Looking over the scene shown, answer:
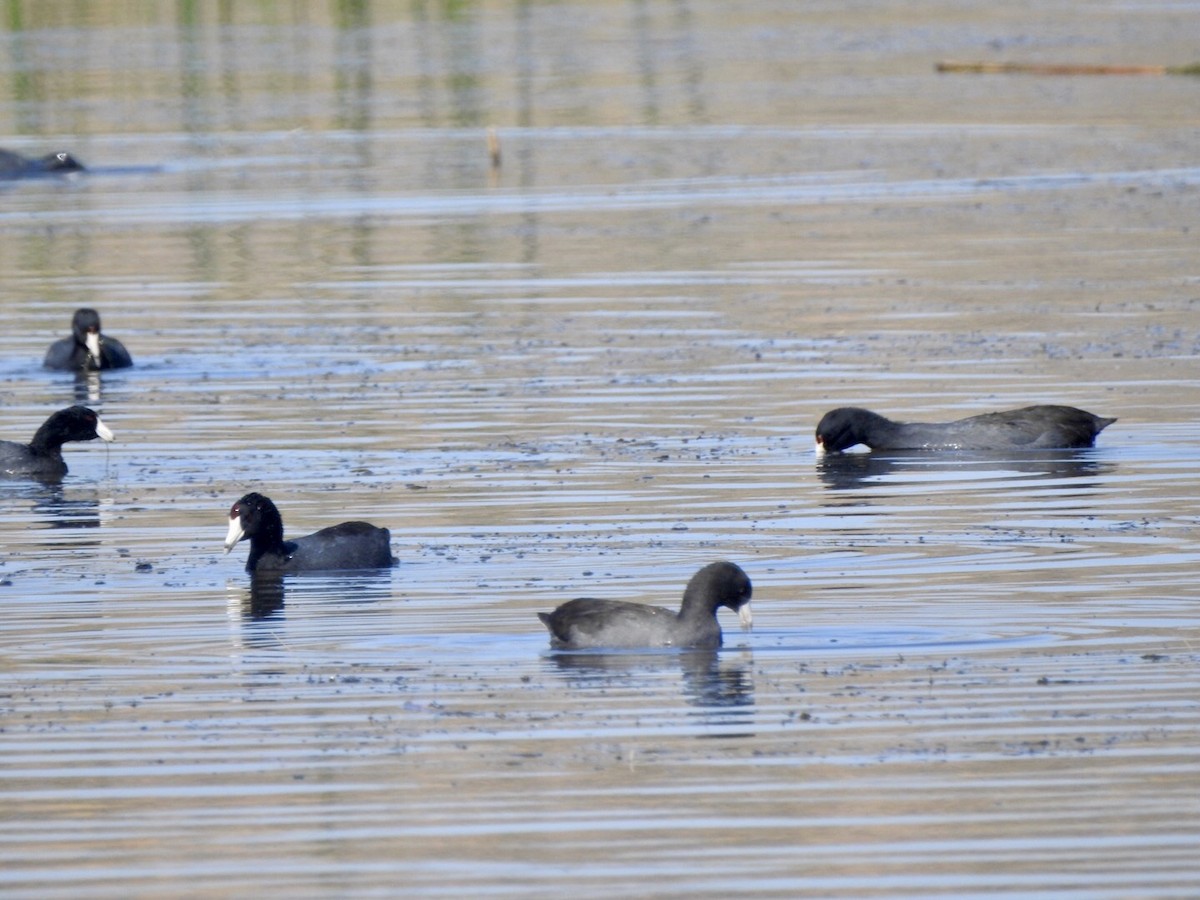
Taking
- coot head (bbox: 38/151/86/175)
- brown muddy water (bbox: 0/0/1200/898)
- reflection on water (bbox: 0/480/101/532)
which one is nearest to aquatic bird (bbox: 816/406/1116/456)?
brown muddy water (bbox: 0/0/1200/898)

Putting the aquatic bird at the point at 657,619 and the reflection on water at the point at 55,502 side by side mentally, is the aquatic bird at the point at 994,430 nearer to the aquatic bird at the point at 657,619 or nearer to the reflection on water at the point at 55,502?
the reflection on water at the point at 55,502

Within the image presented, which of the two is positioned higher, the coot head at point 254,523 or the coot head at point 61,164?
the coot head at point 61,164

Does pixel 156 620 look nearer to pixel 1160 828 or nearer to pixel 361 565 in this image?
pixel 361 565

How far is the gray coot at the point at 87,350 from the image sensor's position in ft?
76.8

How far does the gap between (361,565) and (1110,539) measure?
423 centimetres

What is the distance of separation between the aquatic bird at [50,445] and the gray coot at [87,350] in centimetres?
435

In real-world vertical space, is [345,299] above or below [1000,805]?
above

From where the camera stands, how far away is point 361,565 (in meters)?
14.7

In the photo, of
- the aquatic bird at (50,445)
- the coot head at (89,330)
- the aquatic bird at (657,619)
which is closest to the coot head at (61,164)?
the coot head at (89,330)

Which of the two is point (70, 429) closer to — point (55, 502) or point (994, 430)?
point (55, 502)

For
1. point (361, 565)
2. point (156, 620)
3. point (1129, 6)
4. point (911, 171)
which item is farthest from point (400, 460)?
point (1129, 6)

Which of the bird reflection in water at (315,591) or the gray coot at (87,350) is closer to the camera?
the bird reflection in water at (315,591)

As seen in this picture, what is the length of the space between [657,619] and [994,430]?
6714mm

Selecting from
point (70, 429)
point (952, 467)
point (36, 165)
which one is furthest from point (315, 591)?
point (36, 165)
